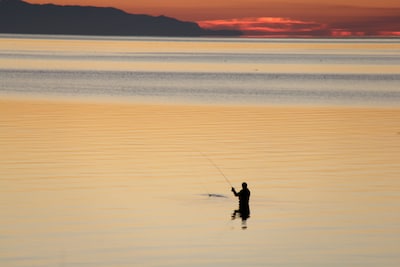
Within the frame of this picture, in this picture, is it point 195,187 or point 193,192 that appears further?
point 195,187

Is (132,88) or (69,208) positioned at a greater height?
(132,88)

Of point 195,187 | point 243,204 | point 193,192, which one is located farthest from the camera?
point 195,187

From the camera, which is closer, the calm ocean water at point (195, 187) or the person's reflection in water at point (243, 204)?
the calm ocean water at point (195, 187)

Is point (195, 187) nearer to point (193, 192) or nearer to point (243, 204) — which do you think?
point (193, 192)

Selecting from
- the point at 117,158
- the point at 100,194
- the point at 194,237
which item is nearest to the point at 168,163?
the point at 117,158

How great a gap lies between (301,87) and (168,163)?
159 ft

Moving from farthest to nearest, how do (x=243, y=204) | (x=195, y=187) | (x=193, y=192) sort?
(x=195, y=187)
(x=193, y=192)
(x=243, y=204)

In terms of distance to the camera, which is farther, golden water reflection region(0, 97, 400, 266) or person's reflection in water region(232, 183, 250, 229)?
person's reflection in water region(232, 183, 250, 229)

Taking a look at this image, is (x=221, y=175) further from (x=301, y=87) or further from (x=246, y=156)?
(x=301, y=87)

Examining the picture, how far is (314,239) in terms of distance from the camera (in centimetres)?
1870

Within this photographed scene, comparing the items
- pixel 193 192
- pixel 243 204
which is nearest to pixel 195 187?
pixel 193 192

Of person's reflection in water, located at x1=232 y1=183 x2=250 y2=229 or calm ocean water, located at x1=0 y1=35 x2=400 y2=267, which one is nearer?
calm ocean water, located at x1=0 y1=35 x2=400 y2=267

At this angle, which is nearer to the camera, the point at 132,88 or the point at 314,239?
the point at 314,239

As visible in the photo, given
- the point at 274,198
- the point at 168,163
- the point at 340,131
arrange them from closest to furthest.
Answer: the point at 274,198 → the point at 168,163 → the point at 340,131
